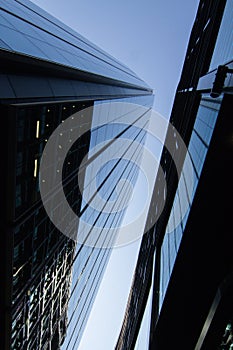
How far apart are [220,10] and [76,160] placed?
58.8 ft

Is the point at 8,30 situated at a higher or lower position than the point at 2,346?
higher

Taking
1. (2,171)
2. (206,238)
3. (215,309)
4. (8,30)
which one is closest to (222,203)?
(206,238)

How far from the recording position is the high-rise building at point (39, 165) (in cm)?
1406

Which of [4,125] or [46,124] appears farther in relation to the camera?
[46,124]

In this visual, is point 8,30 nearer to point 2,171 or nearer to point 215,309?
point 2,171

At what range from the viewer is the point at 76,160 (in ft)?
79.8

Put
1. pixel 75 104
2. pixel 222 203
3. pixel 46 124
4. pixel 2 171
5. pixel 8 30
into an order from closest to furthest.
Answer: pixel 2 171, pixel 8 30, pixel 46 124, pixel 222 203, pixel 75 104

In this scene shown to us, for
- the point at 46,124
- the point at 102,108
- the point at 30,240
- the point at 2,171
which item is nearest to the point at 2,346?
the point at 30,240

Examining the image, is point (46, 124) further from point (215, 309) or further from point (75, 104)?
point (215, 309)

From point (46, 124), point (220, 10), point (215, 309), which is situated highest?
point (220, 10)

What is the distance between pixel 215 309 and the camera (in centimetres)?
1720

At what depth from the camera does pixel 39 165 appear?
17641 mm

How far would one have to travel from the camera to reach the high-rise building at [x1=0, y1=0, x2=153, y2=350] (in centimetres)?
1406

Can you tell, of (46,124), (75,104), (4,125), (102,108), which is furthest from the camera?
(102,108)
